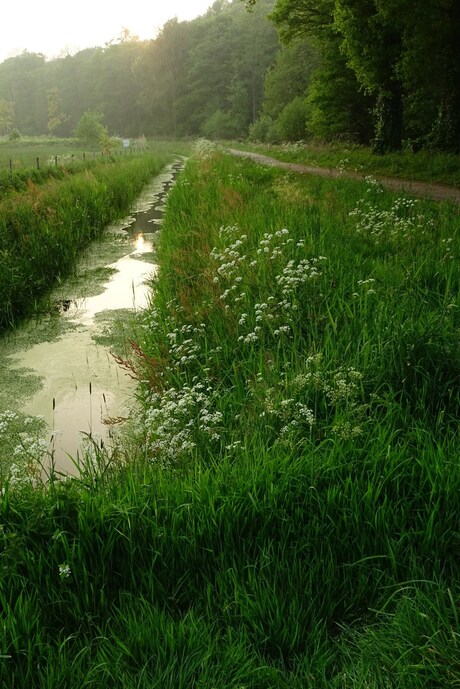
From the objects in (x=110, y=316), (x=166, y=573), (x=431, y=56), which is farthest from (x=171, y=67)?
(x=166, y=573)

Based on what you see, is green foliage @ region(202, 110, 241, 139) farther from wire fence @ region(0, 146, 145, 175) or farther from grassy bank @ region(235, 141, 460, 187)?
grassy bank @ region(235, 141, 460, 187)

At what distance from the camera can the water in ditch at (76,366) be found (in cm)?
409

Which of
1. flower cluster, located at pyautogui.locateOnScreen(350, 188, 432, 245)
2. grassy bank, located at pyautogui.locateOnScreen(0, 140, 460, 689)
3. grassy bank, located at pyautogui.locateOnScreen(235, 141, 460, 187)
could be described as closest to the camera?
grassy bank, located at pyautogui.locateOnScreen(0, 140, 460, 689)

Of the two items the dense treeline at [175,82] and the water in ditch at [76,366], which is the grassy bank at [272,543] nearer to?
the water in ditch at [76,366]

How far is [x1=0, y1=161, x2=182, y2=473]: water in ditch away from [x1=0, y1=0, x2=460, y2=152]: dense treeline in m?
10.8

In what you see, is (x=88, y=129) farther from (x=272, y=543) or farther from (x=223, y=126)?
(x=272, y=543)

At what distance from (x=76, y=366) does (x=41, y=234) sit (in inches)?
154

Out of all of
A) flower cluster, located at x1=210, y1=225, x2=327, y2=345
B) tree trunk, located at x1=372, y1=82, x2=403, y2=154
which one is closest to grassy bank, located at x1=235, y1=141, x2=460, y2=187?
tree trunk, located at x1=372, y1=82, x2=403, y2=154

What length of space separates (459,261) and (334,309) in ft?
5.20

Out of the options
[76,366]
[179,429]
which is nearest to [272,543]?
[179,429]

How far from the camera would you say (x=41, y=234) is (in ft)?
27.0

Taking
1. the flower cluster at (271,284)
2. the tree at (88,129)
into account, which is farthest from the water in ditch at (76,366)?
the tree at (88,129)

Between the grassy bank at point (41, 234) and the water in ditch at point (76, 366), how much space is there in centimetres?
35

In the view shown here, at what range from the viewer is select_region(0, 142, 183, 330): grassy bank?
22.7 feet
